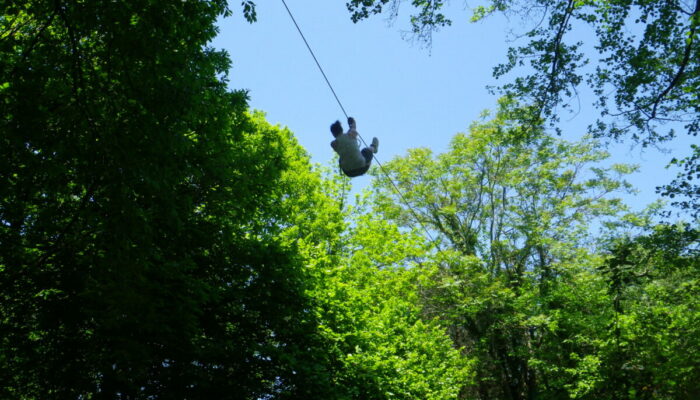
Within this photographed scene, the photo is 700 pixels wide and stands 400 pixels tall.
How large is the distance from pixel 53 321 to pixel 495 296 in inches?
582

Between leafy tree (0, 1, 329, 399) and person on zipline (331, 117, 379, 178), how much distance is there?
143 centimetres

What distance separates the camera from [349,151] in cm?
770

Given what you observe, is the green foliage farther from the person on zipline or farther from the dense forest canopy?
the person on zipline

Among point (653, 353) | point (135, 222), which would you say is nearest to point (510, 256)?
point (653, 353)

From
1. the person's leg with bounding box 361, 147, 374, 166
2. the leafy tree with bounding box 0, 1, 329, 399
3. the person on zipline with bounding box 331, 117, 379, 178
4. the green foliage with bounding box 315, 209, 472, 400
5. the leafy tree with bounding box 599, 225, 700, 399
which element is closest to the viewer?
the leafy tree with bounding box 0, 1, 329, 399

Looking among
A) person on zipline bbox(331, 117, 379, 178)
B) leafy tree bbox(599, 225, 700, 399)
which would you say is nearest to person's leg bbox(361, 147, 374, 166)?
person on zipline bbox(331, 117, 379, 178)

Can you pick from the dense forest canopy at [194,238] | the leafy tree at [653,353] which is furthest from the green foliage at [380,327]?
the leafy tree at [653,353]

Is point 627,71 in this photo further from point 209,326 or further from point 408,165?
point 408,165

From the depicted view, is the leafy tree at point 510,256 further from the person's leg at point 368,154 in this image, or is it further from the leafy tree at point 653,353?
the person's leg at point 368,154

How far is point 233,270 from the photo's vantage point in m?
7.84

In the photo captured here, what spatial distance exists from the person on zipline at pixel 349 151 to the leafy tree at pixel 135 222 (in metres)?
1.43

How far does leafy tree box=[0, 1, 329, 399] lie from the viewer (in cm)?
487

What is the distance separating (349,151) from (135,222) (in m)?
3.80

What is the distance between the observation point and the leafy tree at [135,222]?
16.0 ft
